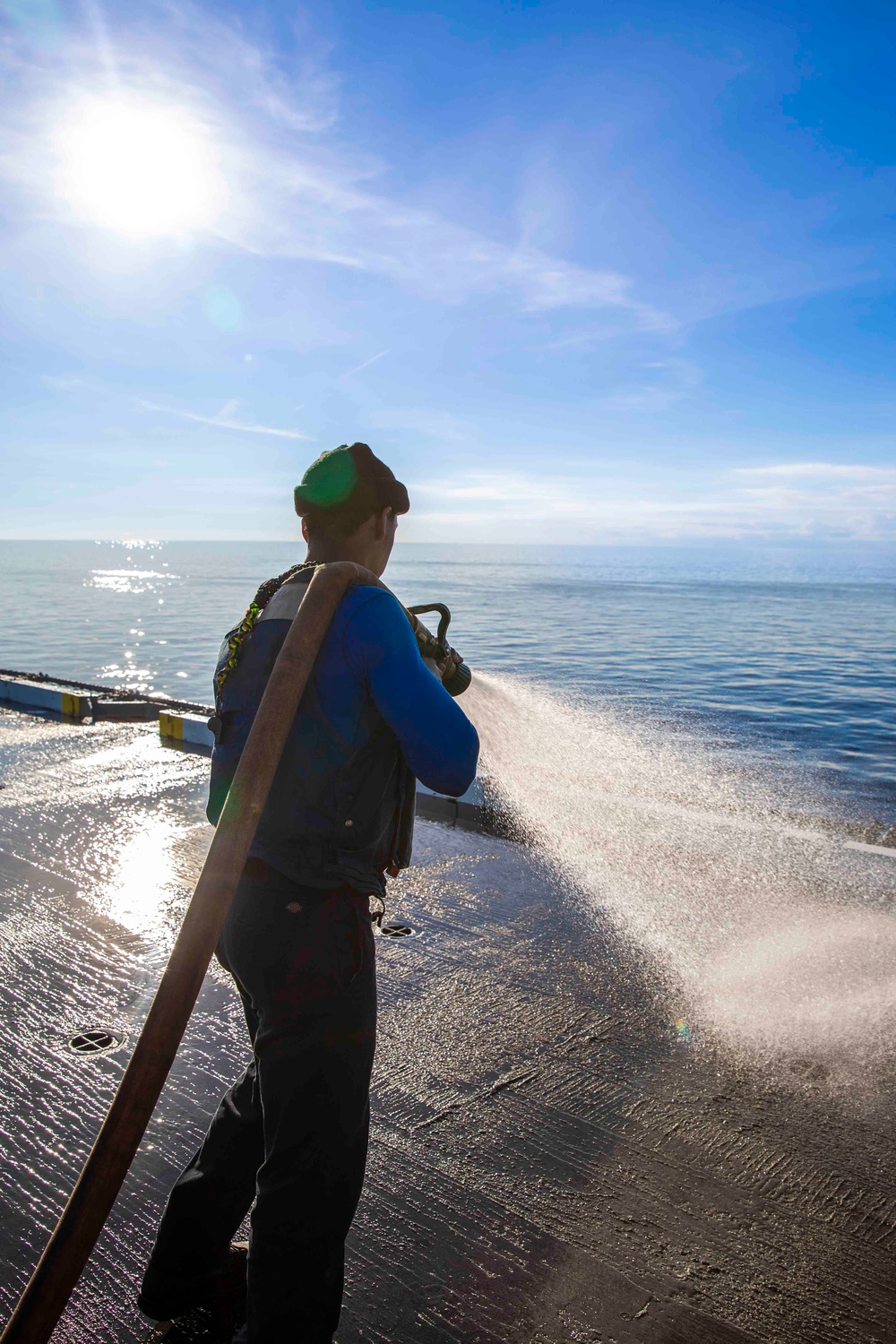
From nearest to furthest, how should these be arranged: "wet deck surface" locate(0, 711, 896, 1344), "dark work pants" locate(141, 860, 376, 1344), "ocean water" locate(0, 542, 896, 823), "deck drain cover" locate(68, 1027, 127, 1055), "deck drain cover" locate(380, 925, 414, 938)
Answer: "dark work pants" locate(141, 860, 376, 1344), "wet deck surface" locate(0, 711, 896, 1344), "deck drain cover" locate(68, 1027, 127, 1055), "deck drain cover" locate(380, 925, 414, 938), "ocean water" locate(0, 542, 896, 823)

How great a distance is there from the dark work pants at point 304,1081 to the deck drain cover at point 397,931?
2.51 metres

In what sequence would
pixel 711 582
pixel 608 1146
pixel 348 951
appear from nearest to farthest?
pixel 348 951 → pixel 608 1146 → pixel 711 582

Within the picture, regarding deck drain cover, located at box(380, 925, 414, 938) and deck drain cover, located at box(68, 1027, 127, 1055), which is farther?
deck drain cover, located at box(380, 925, 414, 938)

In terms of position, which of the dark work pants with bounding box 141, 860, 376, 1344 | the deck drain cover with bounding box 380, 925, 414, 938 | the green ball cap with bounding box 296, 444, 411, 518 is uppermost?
the green ball cap with bounding box 296, 444, 411, 518

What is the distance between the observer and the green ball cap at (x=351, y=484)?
6.33 ft

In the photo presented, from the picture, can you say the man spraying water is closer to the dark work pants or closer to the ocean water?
the dark work pants

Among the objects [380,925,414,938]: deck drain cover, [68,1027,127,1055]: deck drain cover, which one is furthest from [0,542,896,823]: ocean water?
[68,1027,127,1055]: deck drain cover

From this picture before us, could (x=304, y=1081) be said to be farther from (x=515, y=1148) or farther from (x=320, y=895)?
(x=515, y=1148)

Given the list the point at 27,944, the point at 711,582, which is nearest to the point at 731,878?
the point at 27,944

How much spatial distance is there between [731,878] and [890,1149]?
2.65 metres

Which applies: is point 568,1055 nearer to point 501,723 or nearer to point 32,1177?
point 32,1177

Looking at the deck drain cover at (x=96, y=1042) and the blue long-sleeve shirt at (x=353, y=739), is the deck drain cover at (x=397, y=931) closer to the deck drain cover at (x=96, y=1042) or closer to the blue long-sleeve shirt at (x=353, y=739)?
the deck drain cover at (x=96, y=1042)

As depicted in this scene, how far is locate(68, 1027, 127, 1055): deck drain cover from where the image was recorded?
321 centimetres

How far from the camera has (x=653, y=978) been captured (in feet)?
13.0
